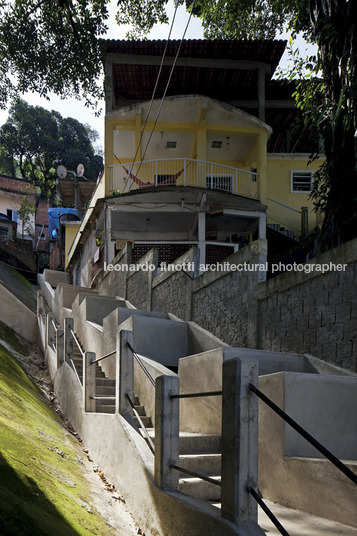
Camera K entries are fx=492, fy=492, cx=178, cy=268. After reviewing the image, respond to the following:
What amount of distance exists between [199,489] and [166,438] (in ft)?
2.46

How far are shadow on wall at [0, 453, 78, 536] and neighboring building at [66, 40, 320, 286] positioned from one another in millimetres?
11903

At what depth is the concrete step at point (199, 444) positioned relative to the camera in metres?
5.42

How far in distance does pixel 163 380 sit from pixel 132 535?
1489mm

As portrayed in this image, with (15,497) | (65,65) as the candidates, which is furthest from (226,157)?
(15,497)

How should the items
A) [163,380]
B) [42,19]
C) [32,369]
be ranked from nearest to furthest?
[163,380] → [42,19] → [32,369]

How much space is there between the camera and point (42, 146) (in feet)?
152

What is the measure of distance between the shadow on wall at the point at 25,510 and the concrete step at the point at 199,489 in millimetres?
1254

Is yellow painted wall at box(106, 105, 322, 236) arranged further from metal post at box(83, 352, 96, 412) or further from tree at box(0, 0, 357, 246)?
metal post at box(83, 352, 96, 412)

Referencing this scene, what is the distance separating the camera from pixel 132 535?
457cm

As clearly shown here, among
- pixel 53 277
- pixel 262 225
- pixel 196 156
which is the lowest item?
pixel 53 277

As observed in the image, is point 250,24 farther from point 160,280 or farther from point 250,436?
point 250,436

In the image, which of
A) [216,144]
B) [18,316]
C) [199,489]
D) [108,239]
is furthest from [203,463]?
[216,144]

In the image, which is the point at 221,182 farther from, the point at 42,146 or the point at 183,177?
the point at 42,146

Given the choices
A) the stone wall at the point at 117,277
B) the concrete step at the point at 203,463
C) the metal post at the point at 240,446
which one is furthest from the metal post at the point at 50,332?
the metal post at the point at 240,446
